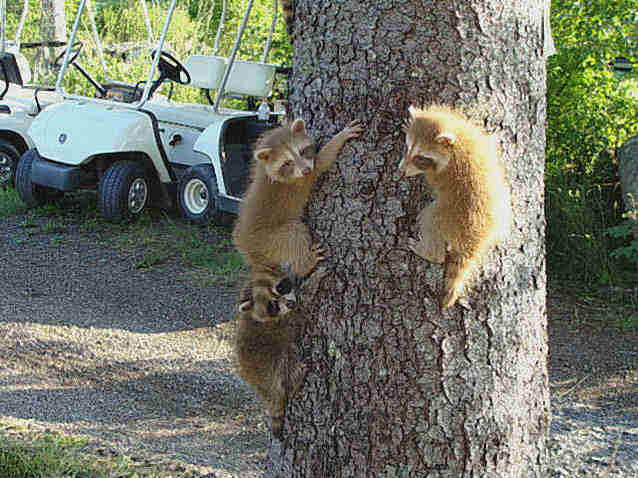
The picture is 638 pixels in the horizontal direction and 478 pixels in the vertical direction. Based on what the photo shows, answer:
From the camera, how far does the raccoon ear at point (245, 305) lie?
2.53 metres

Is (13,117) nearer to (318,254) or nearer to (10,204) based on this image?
(10,204)

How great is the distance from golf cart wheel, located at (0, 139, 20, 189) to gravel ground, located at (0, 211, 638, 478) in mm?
3010

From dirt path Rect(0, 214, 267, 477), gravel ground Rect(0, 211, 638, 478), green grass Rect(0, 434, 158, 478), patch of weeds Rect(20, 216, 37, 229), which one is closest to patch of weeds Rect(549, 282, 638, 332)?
gravel ground Rect(0, 211, 638, 478)

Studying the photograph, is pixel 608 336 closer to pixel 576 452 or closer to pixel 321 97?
pixel 576 452

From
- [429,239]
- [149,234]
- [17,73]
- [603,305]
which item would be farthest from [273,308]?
[17,73]

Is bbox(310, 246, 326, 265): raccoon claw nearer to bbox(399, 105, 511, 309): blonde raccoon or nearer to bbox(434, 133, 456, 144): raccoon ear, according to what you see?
bbox(399, 105, 511, 309): blonde raccoon


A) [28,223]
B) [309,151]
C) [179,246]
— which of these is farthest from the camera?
[28,223]

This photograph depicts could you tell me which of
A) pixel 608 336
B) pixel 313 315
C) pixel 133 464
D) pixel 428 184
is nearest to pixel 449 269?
pixel 428 184

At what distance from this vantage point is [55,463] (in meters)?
3.44

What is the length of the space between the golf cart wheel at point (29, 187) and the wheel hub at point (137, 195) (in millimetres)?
1450

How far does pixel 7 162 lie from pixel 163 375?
Answer: 650 cm

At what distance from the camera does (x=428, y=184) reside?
2.11 meters

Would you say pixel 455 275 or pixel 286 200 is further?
pixel 286 200

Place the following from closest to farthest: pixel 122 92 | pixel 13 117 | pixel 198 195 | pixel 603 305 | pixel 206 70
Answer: pixel 603 305 < pixel 198 195 < pixel 206 70 < pixel 13 117 < pixel 122 92
